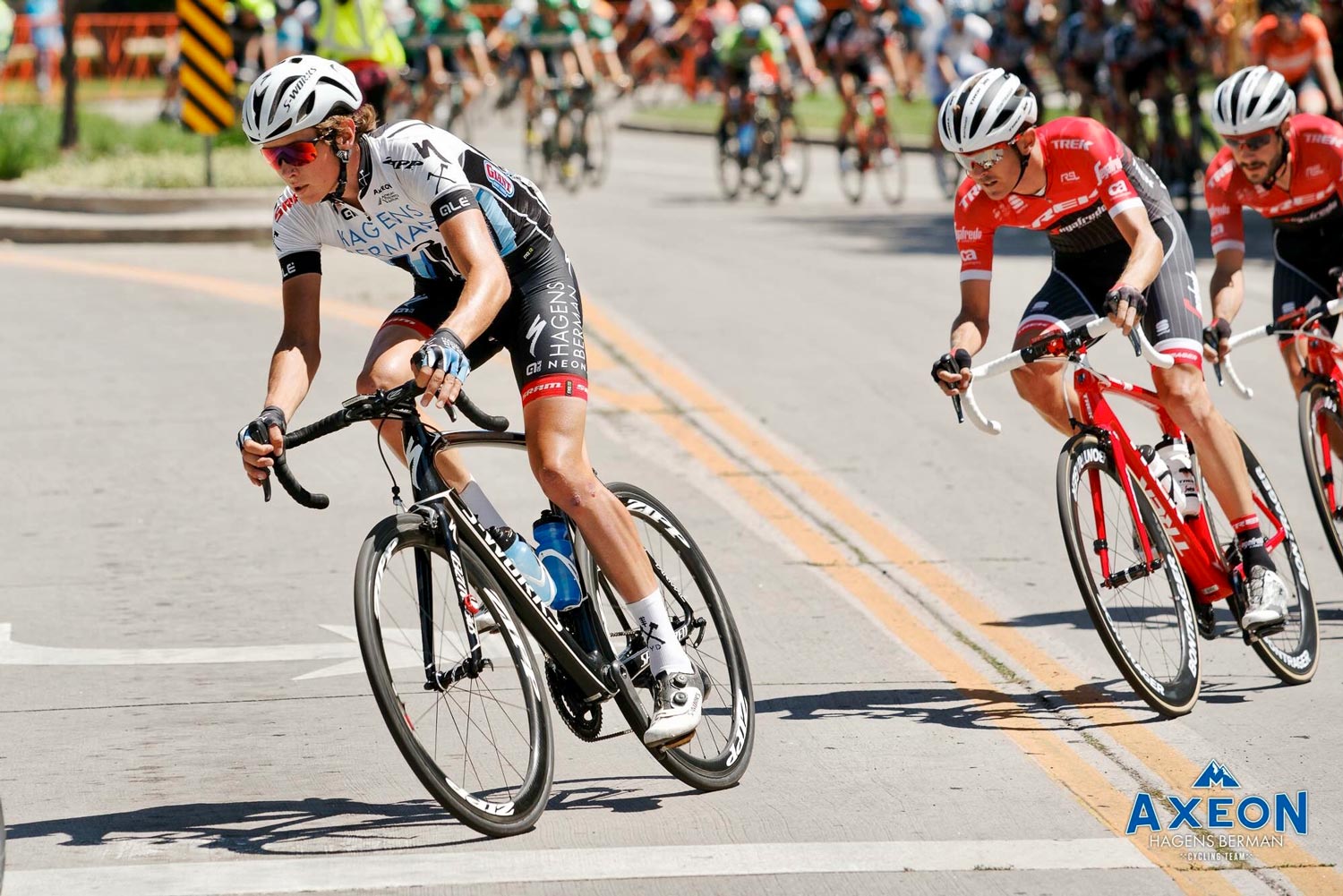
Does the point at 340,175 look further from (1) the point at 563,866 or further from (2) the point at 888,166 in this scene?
(2) the point at 888,166

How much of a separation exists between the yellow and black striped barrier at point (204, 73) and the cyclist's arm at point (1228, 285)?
12.8m

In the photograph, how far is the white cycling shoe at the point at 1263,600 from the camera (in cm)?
640

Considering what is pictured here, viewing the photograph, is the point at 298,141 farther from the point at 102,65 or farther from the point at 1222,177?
the point at 102,65

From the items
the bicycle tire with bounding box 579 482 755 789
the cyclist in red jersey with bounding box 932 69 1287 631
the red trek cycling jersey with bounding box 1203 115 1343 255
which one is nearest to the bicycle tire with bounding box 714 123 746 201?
the red trek cycling jersey with bounding box 1203 115 1343 255

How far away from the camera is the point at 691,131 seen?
31656 mm

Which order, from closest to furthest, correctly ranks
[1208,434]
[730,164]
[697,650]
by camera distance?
[697,650] → [1208,434] → [730,164]

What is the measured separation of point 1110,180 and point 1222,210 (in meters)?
1.30

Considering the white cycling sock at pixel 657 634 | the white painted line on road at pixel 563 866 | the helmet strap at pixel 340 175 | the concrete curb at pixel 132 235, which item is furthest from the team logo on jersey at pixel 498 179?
the concrete curb at pixel 132 235

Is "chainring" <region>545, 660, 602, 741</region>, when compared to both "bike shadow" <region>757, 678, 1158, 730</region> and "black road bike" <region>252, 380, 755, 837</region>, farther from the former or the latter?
"bike shadow" <region>757, 678, 1158, 730</region>

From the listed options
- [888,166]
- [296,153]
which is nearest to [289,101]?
[296,153]

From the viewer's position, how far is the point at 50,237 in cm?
1762

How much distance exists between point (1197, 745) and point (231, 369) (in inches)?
299

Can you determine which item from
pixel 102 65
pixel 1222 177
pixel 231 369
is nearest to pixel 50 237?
pixel 231 369

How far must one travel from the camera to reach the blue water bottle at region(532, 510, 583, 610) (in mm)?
5434
